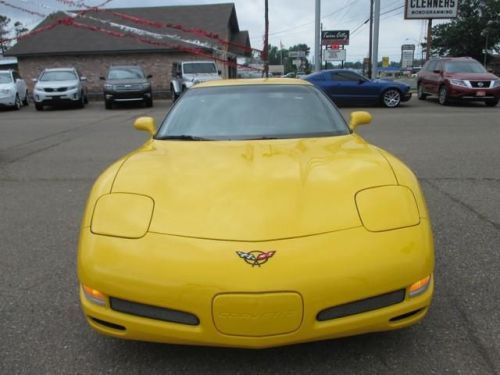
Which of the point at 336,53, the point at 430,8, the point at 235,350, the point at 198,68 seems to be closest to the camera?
the point at 235,350

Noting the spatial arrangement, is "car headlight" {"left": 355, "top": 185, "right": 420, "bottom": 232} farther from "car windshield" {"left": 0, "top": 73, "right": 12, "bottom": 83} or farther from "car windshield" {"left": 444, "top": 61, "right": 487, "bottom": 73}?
"car windshield" {"left": 0, "top": 73, "right": 12, "bottom": 83}

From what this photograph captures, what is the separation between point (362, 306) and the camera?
2293 mm

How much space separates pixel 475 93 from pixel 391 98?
271cm

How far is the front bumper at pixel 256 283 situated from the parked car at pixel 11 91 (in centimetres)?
1969

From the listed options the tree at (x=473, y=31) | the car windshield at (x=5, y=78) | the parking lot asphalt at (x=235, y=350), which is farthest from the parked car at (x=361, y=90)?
the tree at (x=473, y=31)

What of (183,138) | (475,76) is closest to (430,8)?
(475,76)

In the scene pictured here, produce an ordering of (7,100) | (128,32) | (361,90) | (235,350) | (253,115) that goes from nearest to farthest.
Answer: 1. (235,350)
2. (253,115)
3. (361,90)
4. (7,100)
5. (128,32)

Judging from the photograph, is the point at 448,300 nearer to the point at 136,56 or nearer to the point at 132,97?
the point at 132,97

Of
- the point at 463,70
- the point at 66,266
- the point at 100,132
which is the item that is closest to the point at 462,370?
the point at 66,266

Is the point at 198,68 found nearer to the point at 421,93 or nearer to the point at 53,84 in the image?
the point at 53,84

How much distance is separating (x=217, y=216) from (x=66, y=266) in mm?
1891

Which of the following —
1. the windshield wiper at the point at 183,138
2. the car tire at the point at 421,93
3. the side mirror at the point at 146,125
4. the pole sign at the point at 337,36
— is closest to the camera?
the windshield wiper at the point at 183,138

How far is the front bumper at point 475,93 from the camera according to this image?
658 inches

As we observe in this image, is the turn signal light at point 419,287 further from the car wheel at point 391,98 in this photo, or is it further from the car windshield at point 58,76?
the car windshield at point 58,76
